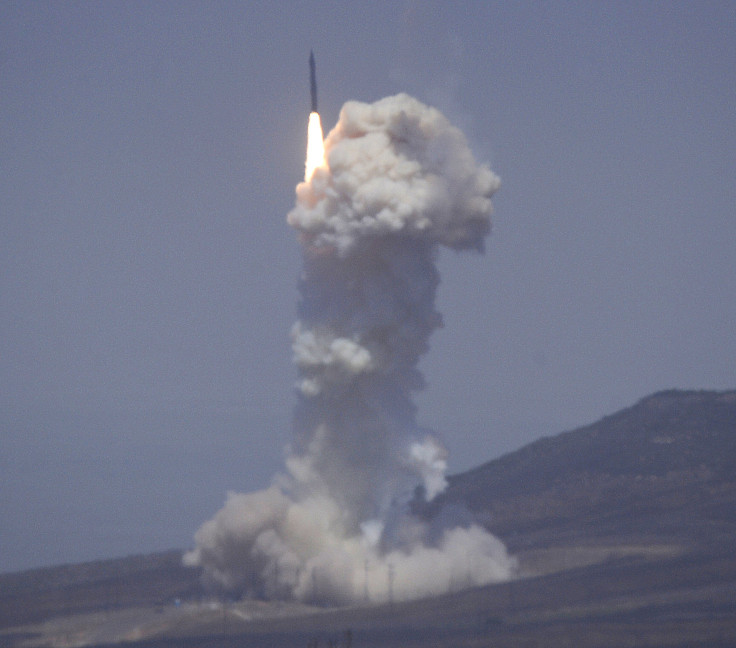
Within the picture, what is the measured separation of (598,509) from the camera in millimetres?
162500

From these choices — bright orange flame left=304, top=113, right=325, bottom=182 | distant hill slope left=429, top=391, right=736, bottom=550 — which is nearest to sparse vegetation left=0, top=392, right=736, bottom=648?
distant hill slope left=429, top=391, right=736, bottom=550

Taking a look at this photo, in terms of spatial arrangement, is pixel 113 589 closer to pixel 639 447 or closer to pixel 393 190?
pixel 393 190

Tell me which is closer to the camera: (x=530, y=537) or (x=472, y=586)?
(x=472, y=586)

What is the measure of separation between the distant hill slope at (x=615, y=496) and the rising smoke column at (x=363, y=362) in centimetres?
3392

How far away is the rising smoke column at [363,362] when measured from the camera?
103m

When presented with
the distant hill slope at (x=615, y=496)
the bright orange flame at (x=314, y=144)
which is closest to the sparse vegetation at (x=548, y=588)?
the distant hill slope at (x=615, y=496)

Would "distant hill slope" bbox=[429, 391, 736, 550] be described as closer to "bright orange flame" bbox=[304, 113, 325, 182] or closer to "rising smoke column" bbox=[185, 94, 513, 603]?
"rising smoke column" bbox=[185, 94, 513, 603]

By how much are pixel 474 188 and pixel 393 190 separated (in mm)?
6978

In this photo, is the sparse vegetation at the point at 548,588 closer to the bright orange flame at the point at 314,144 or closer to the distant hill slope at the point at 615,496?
the distant hill slope at the point at 615,496

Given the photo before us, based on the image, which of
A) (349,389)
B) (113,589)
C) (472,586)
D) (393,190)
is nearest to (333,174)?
(393,190)

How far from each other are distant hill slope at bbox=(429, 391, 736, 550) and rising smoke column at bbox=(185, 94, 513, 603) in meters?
33.9

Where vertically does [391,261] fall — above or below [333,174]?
below

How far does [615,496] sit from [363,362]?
2931 inches

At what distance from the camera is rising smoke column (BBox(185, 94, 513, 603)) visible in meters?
103
